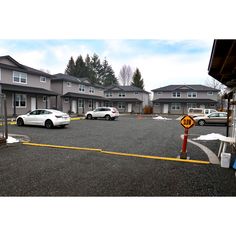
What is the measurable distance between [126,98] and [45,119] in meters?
32.8

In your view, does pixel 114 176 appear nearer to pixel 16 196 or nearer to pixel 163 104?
pixel 16 196

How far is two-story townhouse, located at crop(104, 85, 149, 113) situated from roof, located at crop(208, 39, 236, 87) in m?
36.7

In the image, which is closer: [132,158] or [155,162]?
[155,162]

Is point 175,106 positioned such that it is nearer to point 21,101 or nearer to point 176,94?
point 176,94

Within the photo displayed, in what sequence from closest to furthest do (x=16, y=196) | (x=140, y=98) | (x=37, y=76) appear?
(x=16, y=196)
(x=37, y=76)
(x=140, y=98)

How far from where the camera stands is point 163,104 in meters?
40.8

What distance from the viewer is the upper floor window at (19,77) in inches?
848

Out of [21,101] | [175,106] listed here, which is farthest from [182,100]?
[21,101]

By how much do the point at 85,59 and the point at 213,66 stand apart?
75.3 meters

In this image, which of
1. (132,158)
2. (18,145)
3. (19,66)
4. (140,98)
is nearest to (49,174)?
(132,158)

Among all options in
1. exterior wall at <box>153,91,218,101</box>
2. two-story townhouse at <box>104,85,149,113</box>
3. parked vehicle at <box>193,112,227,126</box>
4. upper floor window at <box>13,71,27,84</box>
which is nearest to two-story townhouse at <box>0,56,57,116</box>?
upper floor window at <box>13,71,27,84</box>

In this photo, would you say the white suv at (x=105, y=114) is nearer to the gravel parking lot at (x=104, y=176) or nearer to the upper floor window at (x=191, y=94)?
the gravel parking lot at (x=104, y=176)

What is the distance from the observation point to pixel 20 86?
21578mm

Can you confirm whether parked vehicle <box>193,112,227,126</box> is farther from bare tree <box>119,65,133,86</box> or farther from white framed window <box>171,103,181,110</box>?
bare tree <box>119,65,133,86</box>
